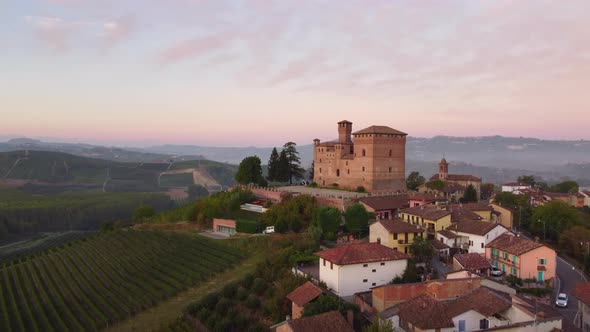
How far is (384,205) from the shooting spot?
4297cm

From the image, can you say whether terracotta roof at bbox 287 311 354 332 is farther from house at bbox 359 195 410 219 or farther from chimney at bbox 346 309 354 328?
house at bbox 359 195 410 219

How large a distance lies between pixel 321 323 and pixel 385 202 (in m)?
25.4

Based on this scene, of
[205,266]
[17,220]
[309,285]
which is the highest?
[309,285]

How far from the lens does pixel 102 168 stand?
7347 inches

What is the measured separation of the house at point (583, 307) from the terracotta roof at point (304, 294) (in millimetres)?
13237

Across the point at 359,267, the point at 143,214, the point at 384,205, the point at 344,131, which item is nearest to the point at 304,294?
the point at 359,267

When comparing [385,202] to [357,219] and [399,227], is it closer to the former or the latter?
[357,219]

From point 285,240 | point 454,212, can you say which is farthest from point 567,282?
point 285,240

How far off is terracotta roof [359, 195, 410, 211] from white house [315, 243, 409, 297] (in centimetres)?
1489

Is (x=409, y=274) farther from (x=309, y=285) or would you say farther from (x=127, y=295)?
(x=127, y=295)

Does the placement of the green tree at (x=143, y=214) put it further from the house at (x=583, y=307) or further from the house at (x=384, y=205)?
the house at (x=583, y=307)

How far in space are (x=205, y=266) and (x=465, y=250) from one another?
2099cm

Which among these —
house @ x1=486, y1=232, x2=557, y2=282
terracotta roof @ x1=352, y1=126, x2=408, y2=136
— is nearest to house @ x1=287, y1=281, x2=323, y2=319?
house @ x1=486, y1=232, x2=557, y2=282

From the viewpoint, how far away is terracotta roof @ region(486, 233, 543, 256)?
28428 mm
